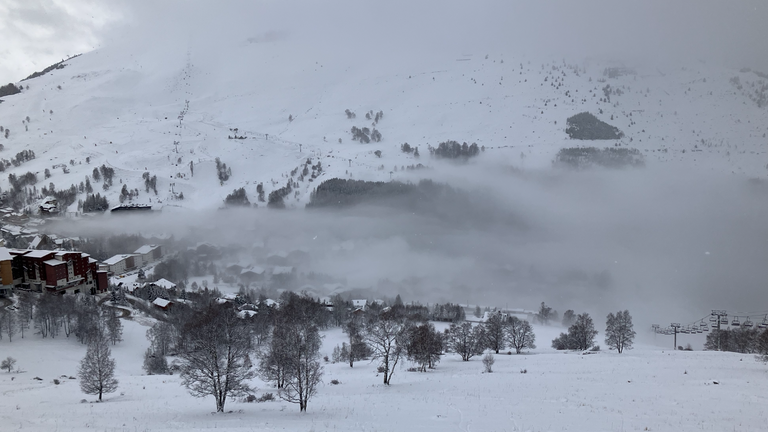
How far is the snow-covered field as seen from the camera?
19.1 meters

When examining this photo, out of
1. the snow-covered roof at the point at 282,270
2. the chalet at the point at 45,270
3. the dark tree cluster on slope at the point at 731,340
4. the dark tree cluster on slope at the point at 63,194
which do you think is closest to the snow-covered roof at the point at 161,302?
the chalet at the point at 45,270

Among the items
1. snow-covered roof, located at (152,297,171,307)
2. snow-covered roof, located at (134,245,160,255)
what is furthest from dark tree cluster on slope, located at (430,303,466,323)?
snow-covered roof, located at (134,245,160,255)

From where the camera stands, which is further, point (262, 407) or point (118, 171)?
point (118, 171)

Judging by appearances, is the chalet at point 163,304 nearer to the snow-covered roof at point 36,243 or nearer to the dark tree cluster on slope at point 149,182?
the snow-covered roof at point 36,243

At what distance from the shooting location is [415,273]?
16762cm

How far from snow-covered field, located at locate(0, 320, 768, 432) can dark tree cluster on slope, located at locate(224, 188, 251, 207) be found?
402 ft

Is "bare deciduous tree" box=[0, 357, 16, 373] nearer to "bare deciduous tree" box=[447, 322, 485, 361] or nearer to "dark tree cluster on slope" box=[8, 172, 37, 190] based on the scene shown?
"bare deciduous tree" box=[447, 322, 485, 361]

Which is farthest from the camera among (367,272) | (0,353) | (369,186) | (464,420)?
(369,186)

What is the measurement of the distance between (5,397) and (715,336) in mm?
91455

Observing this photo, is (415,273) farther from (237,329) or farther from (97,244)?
(237,329)

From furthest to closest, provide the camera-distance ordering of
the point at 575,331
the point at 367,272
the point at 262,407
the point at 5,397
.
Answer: the point at 367,272
the point at 575,331
the point at 5,397
the point at 262,407

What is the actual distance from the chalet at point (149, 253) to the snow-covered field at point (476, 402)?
311ft

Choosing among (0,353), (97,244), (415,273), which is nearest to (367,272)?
(415,273)

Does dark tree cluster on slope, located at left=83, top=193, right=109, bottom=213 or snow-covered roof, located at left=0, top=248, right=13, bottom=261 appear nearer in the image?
snow-covered roof, located at left=0, top=248, right=13, bottom=261
